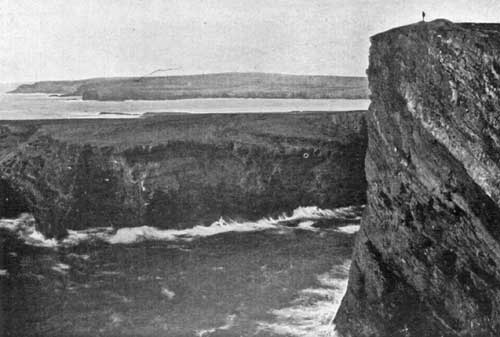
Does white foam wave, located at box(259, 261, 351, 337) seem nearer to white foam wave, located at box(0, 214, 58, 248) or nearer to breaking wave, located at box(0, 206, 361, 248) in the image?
breaking wave, located at box(0, 206, 361, 248)

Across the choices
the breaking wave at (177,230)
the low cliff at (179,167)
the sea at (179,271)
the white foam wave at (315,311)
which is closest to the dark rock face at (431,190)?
the white foam wave at (315,311)

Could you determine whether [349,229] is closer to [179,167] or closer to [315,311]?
[315,311]

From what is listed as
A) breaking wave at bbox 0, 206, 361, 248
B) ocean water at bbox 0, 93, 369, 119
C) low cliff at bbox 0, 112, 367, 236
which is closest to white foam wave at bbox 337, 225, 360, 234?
breaking wave at bbox 0, 206, 361, 248

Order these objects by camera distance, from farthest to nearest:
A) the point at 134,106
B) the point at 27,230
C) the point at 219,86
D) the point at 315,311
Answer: the point at 134,106 < the point at 219,86 < the point at 27,230 < the point at 315,311

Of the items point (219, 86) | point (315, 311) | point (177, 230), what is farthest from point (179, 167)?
point (315, 311)

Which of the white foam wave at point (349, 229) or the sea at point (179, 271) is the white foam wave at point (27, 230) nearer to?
the sea at point (179, 271)
